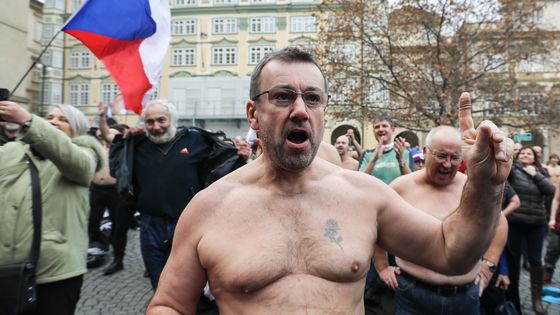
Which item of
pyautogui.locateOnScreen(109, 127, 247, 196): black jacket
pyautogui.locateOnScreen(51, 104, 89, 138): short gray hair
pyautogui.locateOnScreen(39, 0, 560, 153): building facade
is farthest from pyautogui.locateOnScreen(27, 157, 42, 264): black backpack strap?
pyautogui.locateOnScreen(39, 0, 560, 153): building facade

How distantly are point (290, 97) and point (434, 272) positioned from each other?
70.3 inches

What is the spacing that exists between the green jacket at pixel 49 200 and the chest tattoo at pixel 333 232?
6.10 ft

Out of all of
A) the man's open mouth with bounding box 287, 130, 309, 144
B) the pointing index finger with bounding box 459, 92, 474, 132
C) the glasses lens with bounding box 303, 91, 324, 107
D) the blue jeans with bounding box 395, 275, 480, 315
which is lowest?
the blue jeans with bounding box 395, 275, 480, 315

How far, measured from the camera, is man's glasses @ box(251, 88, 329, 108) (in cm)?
176

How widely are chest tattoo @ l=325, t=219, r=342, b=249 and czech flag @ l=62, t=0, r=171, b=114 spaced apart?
11.0 ft

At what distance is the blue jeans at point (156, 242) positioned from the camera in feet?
13.6

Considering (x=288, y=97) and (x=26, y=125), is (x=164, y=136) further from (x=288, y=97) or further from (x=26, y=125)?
(x=288, y=97)

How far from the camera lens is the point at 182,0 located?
4181 centimetres

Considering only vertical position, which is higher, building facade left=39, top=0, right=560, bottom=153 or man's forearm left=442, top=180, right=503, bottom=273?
building facade left=39, top=0, right=560, bottom=153

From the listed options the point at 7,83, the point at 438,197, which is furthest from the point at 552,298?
the point at 7,83

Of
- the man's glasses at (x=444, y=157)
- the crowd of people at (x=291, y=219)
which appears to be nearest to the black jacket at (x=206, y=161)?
the crowd of people at (x=291, y=219)

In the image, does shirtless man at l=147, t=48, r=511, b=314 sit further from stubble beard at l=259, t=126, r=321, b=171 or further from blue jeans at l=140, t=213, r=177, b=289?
blue jeans at l=140, t=213, r=177, b=289

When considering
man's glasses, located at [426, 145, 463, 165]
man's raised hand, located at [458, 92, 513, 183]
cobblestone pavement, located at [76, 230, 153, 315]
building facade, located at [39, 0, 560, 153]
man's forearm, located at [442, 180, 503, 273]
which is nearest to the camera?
A: man's raised hand, located at [458, 92, 513, 183]

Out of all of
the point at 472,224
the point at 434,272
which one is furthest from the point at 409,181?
the point at 472,224
